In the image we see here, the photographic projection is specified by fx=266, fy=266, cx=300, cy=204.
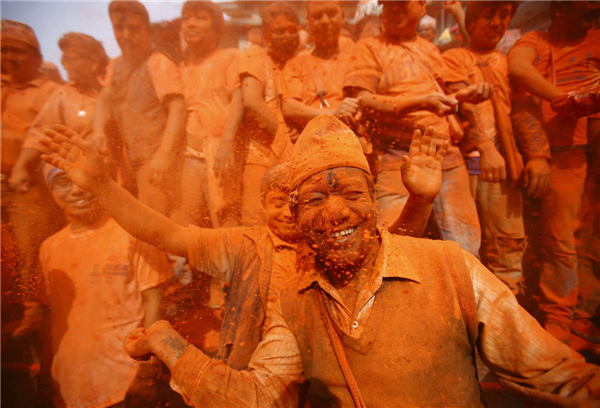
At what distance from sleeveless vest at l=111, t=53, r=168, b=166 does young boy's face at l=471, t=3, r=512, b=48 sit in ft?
9.02

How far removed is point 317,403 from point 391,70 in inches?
89.1

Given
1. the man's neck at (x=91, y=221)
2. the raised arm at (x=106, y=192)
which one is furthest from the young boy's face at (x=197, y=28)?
the man's neck at (x=91, y=221)

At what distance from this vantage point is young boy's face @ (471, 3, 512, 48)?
2115 millimetres

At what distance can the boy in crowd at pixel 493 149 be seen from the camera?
2008mm

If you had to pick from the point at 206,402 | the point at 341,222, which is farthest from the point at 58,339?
the point at 341,222

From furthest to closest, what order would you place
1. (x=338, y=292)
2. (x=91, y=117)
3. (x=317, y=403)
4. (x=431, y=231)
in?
(x=91, y=117)
(x=431, y=231)
(x=317, y=403)
(x=338, y=292)

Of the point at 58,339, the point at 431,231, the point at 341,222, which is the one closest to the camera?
the point at 341,222

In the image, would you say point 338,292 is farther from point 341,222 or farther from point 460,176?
point 460,176

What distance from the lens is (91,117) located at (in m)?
2.31

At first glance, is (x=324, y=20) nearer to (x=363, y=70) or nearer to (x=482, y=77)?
(x=363, y=70)

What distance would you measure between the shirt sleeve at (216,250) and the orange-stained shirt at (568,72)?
2328 millimetres

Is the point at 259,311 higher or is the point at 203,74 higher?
the point at 203,74

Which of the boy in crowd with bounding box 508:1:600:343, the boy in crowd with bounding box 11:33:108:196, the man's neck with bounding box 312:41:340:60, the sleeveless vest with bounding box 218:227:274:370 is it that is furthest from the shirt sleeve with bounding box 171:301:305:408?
the boy in crowd with bounding box 11:33:108:196

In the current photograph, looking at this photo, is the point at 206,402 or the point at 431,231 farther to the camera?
the point at 431,231
